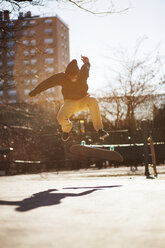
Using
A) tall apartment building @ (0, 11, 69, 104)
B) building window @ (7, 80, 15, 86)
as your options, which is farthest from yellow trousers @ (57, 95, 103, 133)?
building window @ (7, 80, 15, 86)

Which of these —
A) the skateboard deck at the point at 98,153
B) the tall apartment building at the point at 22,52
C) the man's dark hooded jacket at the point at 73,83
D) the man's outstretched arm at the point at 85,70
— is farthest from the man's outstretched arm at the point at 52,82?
the tall apartment building at the point at 22,52

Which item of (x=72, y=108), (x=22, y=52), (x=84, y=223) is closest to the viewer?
(x=84, y=223)

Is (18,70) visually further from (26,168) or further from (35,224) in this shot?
(35,224)

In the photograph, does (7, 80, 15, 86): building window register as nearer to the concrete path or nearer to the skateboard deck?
the skateboard deck

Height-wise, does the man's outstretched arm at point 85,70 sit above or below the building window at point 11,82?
below

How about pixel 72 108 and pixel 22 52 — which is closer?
pixel 72 108

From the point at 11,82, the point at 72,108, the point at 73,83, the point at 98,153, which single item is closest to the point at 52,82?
the point at 73,83

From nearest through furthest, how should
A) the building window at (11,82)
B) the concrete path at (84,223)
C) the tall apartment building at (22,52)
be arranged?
the concrete path at (84,223)
the tall apartment building at (22,52)
the building window at (11,82)

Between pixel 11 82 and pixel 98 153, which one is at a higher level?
pixel 11 82

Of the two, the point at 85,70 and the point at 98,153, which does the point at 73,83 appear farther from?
the point at 98,153

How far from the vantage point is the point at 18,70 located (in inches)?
602

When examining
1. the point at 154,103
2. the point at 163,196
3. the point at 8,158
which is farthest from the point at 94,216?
the point at 154,103

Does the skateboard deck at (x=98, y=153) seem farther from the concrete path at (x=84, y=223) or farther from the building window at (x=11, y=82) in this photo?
the building window at (x=11, y=82)

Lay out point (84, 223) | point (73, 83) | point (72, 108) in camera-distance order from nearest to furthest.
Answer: point (84, 223) → point (72, 108) → point (73, 83)
